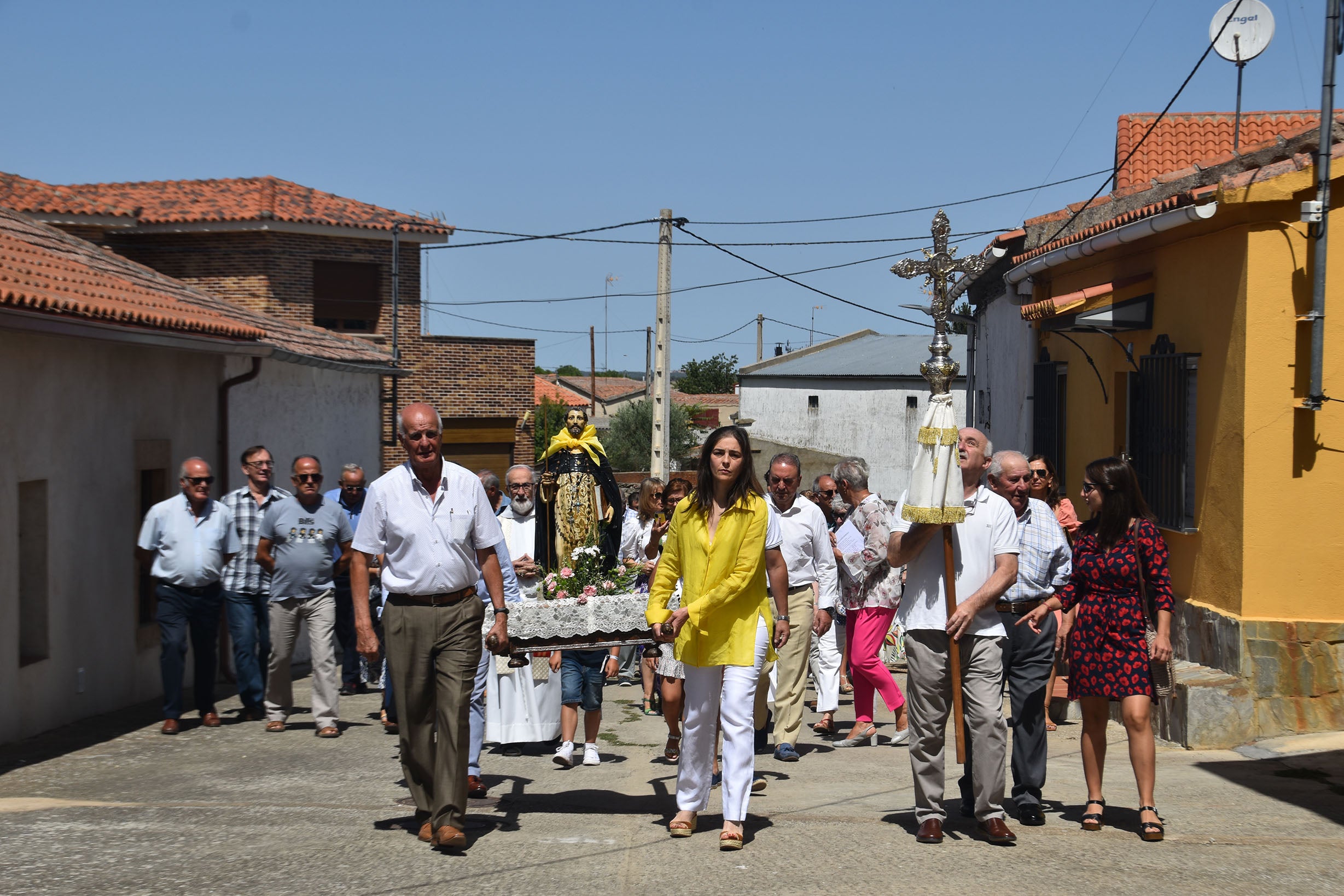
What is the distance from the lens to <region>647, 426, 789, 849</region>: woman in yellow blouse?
6.35m

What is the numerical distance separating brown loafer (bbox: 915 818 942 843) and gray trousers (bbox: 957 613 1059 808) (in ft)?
1.68

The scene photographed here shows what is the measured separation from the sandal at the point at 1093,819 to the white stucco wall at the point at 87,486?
6.99 metres

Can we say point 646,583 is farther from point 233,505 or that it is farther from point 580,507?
point 233,505

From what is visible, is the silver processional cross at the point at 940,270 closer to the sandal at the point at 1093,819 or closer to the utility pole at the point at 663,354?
the sandal at the point at 1093,819

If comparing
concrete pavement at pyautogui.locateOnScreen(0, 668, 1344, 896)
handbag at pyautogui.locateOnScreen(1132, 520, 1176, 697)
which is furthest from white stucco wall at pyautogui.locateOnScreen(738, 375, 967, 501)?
handbag at pyautogui.locateOnScreen(1132, 520, 1176, 697)

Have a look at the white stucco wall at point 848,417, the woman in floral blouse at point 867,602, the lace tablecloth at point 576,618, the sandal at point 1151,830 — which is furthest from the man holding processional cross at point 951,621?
Answer: the white stucco wall at point 848,417

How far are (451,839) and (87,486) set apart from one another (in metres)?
5.94

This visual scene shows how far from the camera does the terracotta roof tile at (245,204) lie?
1256 inches

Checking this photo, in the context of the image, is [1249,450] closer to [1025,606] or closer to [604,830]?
[1025,606]

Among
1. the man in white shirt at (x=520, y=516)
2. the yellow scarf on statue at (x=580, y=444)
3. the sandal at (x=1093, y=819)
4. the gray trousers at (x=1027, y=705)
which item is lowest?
the sandal at (x=1093, y=819)

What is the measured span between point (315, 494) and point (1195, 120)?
12.5 m

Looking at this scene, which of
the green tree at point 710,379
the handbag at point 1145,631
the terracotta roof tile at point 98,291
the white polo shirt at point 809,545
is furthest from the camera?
the green tree at point 710,379

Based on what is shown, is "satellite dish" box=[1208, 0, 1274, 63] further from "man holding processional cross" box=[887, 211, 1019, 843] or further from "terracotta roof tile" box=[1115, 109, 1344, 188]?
"man holding processional cross" box=[887, 211, 1019, 843]

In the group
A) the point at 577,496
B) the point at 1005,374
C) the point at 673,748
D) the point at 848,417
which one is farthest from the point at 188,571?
the point at 848,417
